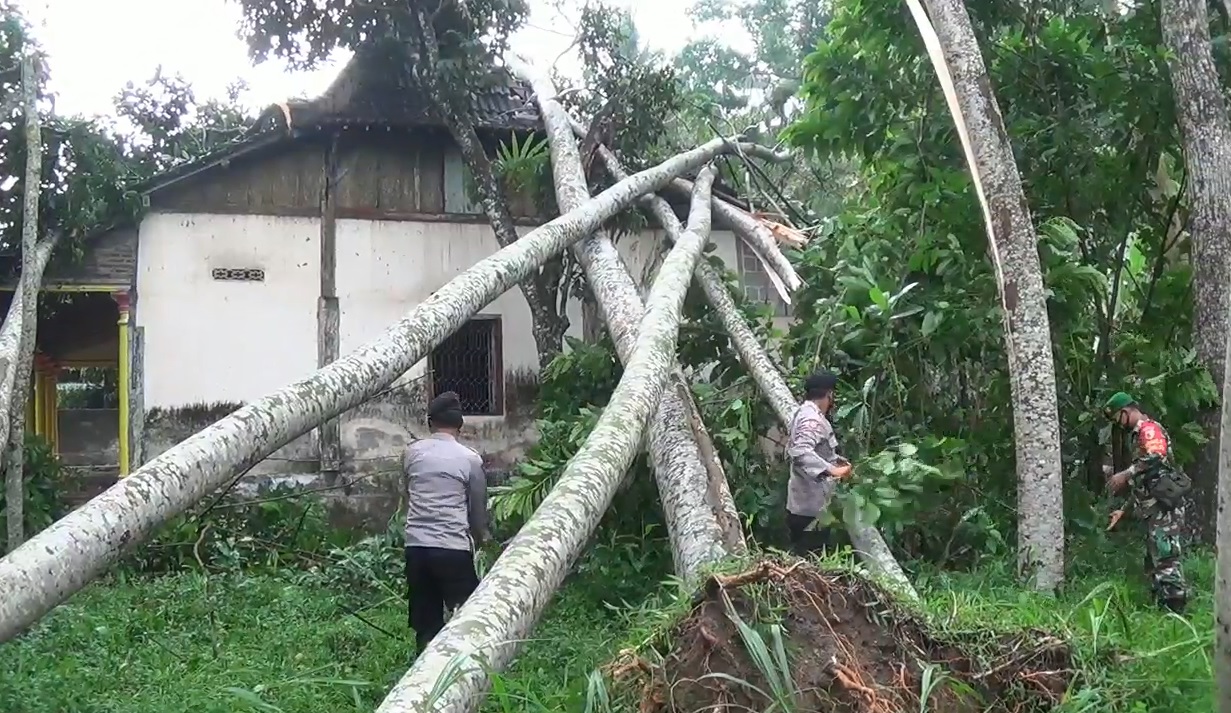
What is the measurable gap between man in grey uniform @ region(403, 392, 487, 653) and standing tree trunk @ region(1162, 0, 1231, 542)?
4.61 metres

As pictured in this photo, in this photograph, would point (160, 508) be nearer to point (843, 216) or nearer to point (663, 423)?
point (663, 423)

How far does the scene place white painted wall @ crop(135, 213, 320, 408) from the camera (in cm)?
959

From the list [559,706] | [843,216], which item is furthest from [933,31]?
[559,706]

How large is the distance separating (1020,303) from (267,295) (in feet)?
21.8

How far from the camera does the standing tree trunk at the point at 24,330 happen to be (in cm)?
694

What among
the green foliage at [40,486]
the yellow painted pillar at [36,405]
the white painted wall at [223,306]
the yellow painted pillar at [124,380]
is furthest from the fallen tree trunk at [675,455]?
the yellow painted pillar at [36,405]

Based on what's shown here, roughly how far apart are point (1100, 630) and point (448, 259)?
756 cm

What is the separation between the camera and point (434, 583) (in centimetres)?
516

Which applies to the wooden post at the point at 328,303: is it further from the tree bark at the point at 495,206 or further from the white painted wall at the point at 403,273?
the tree bark at the point at 495,206

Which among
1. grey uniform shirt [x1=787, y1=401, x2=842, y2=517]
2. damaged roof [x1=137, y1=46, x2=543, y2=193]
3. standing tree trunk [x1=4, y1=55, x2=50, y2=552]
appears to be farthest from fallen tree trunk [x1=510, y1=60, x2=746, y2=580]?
standing tree trunk [x1=4, y1=55, x2=50, y2=552]

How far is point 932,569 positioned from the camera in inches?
251

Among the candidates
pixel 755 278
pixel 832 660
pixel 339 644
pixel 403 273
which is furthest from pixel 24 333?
pixel 755 278

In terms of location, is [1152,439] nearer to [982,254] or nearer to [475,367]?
[982,254]

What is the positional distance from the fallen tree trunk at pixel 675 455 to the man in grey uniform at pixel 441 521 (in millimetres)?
969
